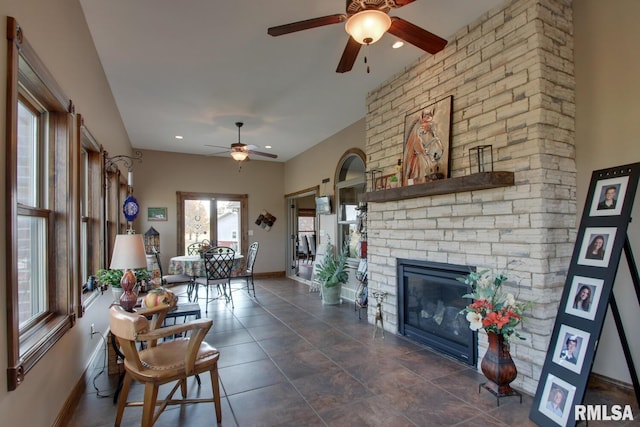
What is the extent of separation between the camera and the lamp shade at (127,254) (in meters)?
2.82

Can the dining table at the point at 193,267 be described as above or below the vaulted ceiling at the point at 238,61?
below

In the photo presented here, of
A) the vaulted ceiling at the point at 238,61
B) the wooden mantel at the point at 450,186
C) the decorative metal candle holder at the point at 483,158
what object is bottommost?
the wooden mantel at the point at 450,186

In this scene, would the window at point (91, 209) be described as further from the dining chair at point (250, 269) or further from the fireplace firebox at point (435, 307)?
the fireplace firebox at point (435, 307)

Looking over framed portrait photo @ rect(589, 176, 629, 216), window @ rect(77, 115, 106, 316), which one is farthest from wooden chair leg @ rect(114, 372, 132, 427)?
framed portrait photo @ rect(589, 176, 629, 216)

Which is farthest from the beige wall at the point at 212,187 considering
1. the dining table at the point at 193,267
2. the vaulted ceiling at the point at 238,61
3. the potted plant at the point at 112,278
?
the potted plant at the point at 112,278

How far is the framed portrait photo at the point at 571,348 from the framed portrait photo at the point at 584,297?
0.38 ft

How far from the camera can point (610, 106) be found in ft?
8.25

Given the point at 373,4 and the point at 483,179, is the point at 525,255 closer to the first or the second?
the point at 483,179

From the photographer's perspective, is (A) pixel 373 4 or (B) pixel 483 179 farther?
(B) pixel 483 179

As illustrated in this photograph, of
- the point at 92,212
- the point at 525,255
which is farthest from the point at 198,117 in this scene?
the point at 525,255

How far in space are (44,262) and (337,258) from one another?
174 inches

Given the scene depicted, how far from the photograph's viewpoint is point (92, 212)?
3613mm

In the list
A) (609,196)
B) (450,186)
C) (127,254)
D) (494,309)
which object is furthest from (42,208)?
(609,196)

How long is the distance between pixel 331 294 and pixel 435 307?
90.3 inches
